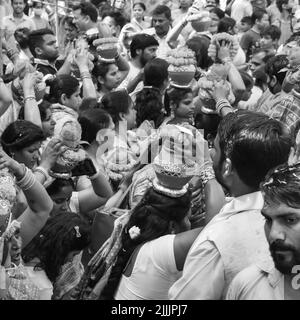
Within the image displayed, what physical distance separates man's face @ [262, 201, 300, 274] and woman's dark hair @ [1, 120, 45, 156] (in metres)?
1.97

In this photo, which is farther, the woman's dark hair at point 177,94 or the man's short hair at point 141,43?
the man's short hair at point 141,43

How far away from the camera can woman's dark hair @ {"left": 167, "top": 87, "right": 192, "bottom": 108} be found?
5.09 metres

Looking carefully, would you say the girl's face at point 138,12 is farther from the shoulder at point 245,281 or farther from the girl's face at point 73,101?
the shoulder at point 245,281

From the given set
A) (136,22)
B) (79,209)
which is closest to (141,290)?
(79,209)

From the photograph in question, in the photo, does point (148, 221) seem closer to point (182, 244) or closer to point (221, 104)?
point (182, 244)

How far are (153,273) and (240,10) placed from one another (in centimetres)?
940

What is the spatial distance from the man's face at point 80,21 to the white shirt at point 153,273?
5.93 m

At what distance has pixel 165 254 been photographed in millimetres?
2715

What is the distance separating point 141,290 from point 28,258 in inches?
31.8

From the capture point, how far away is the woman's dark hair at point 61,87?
5.57 metres

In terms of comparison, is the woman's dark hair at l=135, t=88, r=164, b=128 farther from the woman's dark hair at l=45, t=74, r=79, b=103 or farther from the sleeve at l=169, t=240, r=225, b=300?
the sleeve at l=169, t=240, r=225, b=300

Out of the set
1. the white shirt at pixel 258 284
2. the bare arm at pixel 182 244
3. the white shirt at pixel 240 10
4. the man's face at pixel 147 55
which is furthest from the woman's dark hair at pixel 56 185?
the white shirt at pixel 240 10

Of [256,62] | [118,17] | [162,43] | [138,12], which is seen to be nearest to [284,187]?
[256,62]
